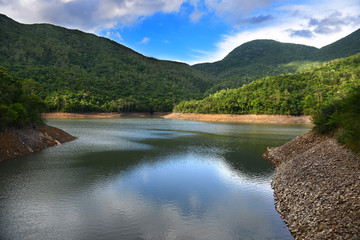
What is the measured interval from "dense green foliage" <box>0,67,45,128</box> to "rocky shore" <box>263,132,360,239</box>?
35494 mm

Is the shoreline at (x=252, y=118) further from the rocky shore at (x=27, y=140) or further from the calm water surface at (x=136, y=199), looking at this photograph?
the rocky shore at (x=27, y=140)

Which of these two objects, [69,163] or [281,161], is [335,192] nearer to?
[281,161]

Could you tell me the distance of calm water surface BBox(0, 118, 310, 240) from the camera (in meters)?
13.3

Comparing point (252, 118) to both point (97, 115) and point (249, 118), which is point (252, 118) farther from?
point (97, 115)

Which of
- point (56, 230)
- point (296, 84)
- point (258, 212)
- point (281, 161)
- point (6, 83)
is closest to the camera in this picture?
point (56, 230)

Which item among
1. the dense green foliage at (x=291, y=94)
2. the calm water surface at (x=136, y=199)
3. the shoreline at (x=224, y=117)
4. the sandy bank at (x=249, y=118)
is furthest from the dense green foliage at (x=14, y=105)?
the dense green foliage at (x=291, y=94)

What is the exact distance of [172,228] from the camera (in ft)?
44.4

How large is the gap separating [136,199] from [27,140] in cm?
2801

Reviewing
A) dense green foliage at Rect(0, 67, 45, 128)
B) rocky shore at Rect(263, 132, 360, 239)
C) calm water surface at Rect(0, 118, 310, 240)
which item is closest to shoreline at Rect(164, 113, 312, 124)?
calm water surface at Rect(0, 118, 310, 240)

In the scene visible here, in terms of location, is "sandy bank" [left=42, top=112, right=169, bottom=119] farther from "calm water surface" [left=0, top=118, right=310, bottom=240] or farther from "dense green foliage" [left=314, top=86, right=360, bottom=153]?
"dense green foliage" [left=314, top=86, right=360, bottom=153]

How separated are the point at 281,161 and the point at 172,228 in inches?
821

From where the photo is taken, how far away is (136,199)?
1795 cm

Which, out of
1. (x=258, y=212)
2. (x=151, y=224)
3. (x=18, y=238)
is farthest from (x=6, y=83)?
(x=258, y=212)

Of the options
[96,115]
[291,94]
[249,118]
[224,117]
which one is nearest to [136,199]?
[249,118]
